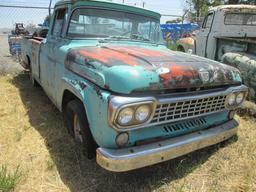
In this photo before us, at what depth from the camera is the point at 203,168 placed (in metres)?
3.22

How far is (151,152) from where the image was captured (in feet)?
8.33

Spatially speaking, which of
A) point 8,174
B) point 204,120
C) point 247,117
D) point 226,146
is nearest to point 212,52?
point 247,117

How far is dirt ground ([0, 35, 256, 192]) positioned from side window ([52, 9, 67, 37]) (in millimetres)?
1368

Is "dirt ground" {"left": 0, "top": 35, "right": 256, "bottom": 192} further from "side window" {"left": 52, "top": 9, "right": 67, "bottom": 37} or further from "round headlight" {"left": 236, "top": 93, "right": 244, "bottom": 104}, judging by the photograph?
"side window" {"left": 52, "top": 9, "right": 67, "bottom": 37}

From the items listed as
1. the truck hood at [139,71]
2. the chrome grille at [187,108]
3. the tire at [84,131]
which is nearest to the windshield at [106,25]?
the truck hood at [139,71]

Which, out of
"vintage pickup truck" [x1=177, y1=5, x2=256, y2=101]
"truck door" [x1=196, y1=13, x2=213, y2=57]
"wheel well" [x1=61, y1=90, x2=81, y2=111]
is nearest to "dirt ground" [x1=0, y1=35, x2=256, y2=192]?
"wheel well" [x1=61, y1=90, x2=81, y2=111]

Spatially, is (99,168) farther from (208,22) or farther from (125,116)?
(208,22)

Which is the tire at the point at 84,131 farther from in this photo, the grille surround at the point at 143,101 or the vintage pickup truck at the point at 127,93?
the grille surround at the point at 143,101

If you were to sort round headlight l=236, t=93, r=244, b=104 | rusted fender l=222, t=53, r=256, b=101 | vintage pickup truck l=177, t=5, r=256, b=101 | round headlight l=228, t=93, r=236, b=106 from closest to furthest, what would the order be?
round headlight l=228, t=93, r=236, b=106 → round headlight l=236, t=93, r=244, b=104 → rusted fender l=222, t=53, r=256, b=101 → vintage pickup truck l=177, t=5, r=256, b=101

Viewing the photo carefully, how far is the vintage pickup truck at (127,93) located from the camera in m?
2.43

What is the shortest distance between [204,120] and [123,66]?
1.17 meters

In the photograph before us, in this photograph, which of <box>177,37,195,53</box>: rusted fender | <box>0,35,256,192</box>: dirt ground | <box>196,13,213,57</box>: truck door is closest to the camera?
<box>0,35,256,192</box>: dirt ground

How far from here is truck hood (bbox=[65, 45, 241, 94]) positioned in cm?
244

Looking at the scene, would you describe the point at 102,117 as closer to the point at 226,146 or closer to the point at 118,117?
the point at 118,117
